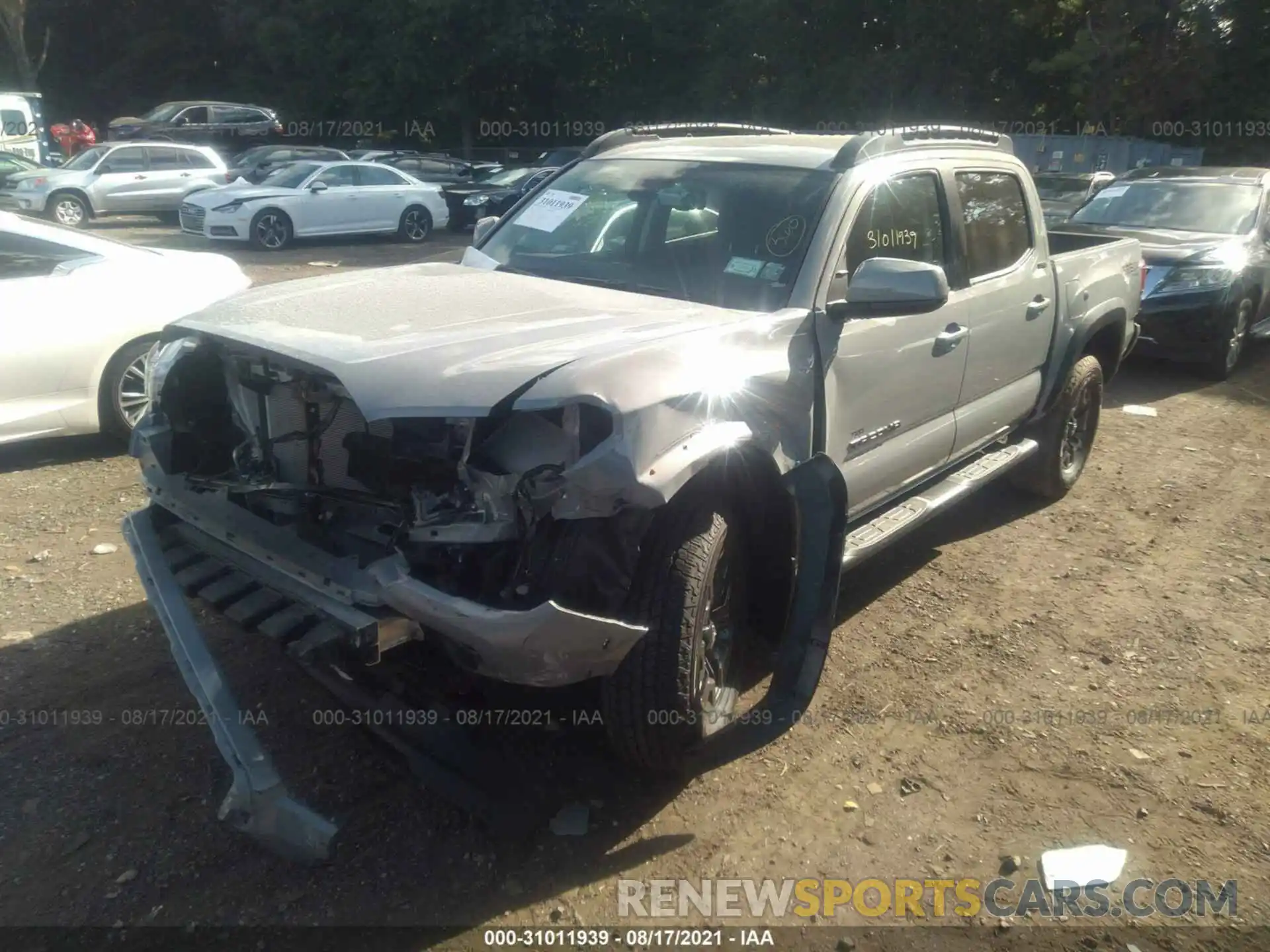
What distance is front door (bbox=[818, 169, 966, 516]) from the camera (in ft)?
12.5

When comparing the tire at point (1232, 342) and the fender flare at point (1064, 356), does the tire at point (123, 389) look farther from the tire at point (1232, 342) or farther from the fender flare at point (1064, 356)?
the tire at point (1232, 342)

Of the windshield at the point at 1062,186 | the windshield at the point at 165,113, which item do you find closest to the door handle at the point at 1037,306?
the windshield at the point at 1062,186

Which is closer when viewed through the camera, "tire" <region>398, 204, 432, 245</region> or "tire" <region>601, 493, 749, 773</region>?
"tire" <region>601, 493, 749, 773</region>

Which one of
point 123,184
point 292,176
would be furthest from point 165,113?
point 292,176

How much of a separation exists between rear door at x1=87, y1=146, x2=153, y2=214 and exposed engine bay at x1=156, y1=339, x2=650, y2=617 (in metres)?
18.2

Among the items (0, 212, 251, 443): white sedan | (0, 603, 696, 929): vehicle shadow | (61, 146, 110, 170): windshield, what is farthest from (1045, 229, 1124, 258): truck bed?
Answer: (61, 146, 110, 170): windshield

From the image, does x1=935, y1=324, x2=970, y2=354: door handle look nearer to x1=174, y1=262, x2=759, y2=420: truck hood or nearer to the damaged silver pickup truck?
the damaged silver pickup truck

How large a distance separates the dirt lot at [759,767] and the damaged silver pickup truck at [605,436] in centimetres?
30

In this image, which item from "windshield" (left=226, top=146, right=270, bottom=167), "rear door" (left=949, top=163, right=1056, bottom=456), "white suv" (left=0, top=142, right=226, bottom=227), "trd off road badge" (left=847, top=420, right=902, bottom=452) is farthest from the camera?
"windshield" (left=226, top=146, right=270, bottom=167)

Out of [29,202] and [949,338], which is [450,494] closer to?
[949,338]

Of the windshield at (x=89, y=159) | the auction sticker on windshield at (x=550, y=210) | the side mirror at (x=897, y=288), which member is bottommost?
the windshield at (x=89, y=159)

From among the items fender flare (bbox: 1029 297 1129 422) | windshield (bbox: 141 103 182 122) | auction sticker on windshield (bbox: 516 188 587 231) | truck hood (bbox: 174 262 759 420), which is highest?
windshield (bbox: 141 103 182 122)

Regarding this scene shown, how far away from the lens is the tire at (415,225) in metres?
18.7

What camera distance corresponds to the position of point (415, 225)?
18.9 m
